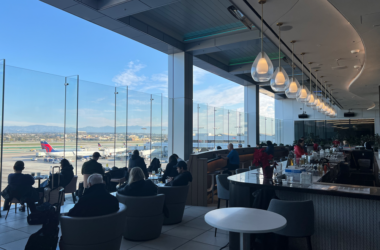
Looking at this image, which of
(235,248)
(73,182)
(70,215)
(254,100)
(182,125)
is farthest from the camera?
(254,100)

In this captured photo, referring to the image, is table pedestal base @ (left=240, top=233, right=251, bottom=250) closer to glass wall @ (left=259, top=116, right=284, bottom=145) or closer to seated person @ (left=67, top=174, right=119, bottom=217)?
seated person @ (left=67, top=174, right=119, bottom=217)

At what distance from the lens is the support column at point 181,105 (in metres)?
9.37

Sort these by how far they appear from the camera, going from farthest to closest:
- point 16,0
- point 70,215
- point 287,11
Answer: point 16,0 < point 287,11 < point 70,215

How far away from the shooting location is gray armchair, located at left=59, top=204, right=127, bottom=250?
287 cm

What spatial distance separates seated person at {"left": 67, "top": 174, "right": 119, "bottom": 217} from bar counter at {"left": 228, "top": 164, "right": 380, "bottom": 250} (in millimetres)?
1610

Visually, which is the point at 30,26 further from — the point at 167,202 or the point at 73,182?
the point at 167,202

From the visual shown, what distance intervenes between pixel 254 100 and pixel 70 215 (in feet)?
43.9

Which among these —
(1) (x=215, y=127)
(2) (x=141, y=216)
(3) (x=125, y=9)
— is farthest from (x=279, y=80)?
(1) (x=215, y=127)

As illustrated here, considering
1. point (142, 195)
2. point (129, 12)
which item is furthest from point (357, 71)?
point (142, 195)

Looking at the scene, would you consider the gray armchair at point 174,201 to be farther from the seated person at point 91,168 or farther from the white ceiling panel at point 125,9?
the white ceiling panel at point 125,9

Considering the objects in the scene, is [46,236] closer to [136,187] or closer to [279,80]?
[136,187]

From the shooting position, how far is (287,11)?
3.69 metres

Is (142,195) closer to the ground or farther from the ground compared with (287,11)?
closer to the ground

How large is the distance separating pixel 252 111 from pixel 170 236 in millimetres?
12062
